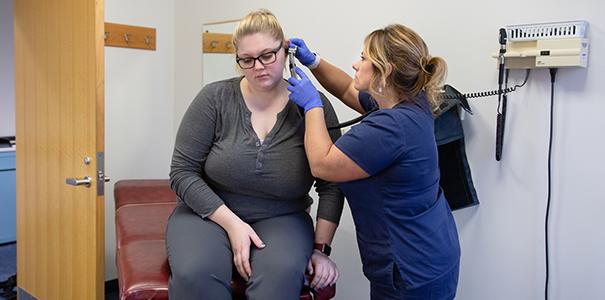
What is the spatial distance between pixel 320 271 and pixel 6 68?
3.57 m

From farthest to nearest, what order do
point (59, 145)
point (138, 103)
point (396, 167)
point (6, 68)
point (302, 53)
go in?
point (6, 68) → point (138, 103) → point (59, 145) → point (302, 53) → point (396, 167)

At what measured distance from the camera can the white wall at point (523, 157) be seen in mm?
1568

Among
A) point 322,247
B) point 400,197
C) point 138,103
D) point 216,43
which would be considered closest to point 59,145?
point 138,103

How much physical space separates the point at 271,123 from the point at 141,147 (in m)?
1.66

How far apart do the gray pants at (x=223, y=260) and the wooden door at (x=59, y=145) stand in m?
0.63

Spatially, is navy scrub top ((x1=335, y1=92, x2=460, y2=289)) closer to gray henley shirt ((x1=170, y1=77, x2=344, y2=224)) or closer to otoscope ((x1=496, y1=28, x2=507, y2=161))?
gray henley shirt ((x1=170, y1=77, x2=344, y2=224))

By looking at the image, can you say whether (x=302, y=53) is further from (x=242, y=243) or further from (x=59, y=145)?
(x=59, y=145)

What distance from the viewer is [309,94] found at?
151 cm

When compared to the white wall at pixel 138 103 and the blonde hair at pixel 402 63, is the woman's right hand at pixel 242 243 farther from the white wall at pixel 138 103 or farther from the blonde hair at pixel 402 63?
the white wall at pixel 138 103

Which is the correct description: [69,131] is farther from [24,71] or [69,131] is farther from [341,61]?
[341,61]

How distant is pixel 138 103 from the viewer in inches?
119

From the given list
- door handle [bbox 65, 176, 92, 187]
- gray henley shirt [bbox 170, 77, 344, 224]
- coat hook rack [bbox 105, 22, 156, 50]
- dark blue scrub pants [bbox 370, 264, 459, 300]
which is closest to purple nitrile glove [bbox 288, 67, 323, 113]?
gray henley shirt [bbox 170, 77, 344, 224]

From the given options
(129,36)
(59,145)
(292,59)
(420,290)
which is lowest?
(420,290)

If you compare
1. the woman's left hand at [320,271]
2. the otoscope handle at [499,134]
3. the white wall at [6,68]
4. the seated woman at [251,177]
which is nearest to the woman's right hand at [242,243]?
the seated woman at [251,177]
